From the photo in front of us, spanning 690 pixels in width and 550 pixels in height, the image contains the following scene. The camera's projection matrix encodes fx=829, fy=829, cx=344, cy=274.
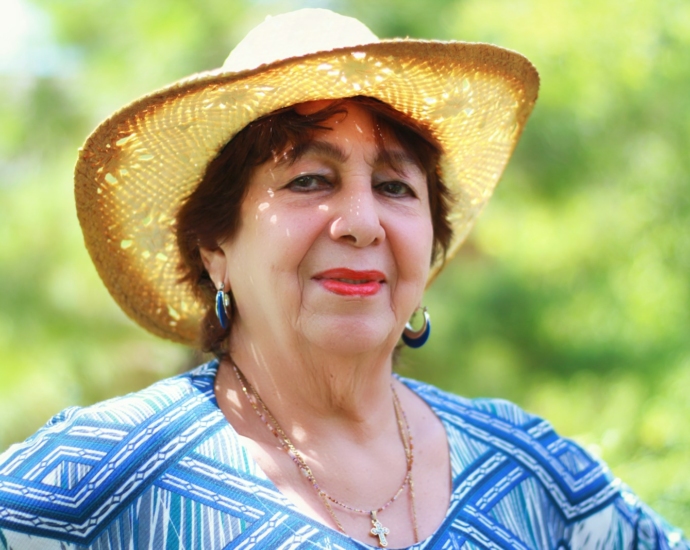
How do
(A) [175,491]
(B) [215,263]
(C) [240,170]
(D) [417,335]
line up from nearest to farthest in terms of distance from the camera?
(A) [175,491] < (C) [240,170] < (B) [215,263] < (D) [417,335]

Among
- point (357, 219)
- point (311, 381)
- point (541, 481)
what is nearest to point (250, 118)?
point (357, 219)

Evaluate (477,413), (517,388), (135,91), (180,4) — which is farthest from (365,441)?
(180,4)

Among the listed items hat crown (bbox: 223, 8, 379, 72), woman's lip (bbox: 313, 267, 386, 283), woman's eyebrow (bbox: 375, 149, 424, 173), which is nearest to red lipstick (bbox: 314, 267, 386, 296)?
woman's lip (bbox: 313, 267, 386, 283)

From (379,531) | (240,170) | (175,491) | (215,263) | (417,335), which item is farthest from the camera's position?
(417,335)

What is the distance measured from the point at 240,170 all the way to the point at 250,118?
0.13 meters

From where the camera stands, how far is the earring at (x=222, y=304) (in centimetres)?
183

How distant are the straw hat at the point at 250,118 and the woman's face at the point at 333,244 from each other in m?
0.11

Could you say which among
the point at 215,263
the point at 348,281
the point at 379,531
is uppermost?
the point at 215,263

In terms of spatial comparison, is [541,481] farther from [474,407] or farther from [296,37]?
[296,37]

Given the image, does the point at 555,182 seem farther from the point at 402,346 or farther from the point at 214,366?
the point at 214,366

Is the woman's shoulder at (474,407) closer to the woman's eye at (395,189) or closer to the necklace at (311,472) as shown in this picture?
the necklace at (311,472)

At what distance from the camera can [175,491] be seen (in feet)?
4.99

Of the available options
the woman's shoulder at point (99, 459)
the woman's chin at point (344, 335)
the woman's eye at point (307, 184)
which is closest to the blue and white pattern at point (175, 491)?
the woman's shoulder at point (99, 459)

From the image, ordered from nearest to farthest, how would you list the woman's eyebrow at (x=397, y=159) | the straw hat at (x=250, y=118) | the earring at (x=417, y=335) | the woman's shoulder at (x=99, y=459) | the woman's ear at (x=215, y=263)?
the woman's shoulder at (x=99, y=459) → the straw hat at (x=250, y=118) → the woman's eyebrow at (x=397, y=159) → the woman's ear at (x=215, y=263) → the earring at (x=417, y=335)
